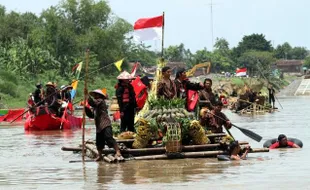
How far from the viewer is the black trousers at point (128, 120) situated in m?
17.1

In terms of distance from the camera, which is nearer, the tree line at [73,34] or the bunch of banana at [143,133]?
the bunch of banana at [143,133]

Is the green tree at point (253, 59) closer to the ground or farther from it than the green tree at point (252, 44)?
closer to the ground

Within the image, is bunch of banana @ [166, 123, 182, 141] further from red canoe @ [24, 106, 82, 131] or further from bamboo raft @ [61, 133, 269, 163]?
red canoe @ [24, 106, 82, 131]

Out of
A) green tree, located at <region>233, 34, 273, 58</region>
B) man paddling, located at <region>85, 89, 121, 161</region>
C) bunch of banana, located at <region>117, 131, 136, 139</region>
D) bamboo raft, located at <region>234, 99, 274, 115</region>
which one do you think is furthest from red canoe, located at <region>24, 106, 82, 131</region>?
green tree, located at <region>233, 34, 273, 58</region>

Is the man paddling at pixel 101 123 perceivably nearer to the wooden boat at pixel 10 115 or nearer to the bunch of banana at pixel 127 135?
the bunch of banana at pixel 127 135

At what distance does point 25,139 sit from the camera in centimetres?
2252

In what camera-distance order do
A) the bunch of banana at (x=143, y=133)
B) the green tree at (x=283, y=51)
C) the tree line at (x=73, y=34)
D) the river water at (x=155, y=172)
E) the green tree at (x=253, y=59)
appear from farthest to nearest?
the green tree at (x=283, y=51), the green tree at (x=253, y=59), the tree line at (x=73, y=34), the bunch of banana at (x=143, y=133), the river water at (x=155, y=172)

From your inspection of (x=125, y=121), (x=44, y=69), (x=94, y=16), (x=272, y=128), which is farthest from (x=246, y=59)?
(x=125, y=121)

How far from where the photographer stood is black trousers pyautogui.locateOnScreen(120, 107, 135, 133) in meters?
17.1

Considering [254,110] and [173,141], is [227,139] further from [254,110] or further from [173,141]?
[254,110]

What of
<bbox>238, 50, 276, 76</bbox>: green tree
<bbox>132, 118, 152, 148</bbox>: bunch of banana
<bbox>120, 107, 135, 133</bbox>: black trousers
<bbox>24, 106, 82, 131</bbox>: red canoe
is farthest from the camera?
<bbox>238, 50, 276, 76</bbox>: green tree

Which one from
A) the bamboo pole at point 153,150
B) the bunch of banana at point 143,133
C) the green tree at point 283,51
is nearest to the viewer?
the bamboo pole at point 153,150

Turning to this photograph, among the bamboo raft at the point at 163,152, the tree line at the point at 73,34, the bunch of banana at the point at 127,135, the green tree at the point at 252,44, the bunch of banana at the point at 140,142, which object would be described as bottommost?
the bamboo raft at the point at 163,152

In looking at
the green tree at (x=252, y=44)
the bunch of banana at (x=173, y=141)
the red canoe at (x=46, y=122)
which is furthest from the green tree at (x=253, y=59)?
the bunch of banana at (x=173, y=141)
